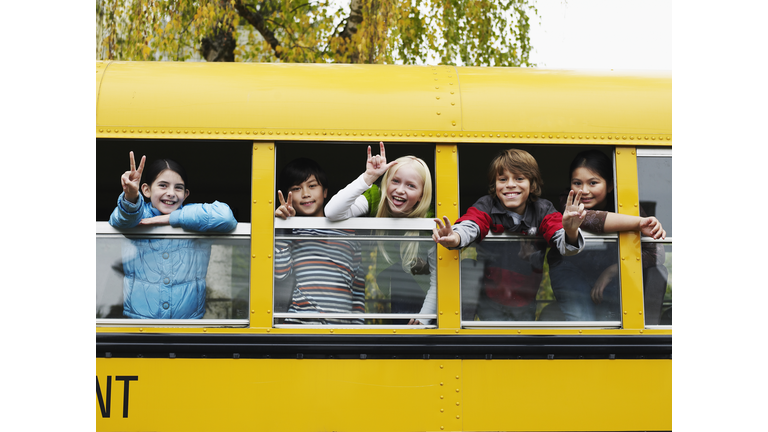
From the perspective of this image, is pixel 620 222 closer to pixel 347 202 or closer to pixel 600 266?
pixel 600 266

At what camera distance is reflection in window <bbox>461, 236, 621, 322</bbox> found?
2420 mm

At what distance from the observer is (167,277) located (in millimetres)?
2408

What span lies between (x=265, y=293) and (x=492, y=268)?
1.00 m

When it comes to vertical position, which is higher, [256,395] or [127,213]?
[127,213]

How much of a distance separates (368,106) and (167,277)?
3.85ft

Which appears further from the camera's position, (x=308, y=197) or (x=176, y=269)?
(x=308, y=197)

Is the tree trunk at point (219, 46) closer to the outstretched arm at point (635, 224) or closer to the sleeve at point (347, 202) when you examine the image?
the sleeve at point (347, 202)

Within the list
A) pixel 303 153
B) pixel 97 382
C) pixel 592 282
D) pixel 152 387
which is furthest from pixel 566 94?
pixel 97 382

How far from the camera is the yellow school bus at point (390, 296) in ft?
7.57

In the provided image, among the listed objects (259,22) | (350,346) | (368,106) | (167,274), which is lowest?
(350,346)

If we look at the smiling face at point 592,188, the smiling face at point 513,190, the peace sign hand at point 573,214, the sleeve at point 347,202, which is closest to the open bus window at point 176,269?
the sleeve at point 347,202

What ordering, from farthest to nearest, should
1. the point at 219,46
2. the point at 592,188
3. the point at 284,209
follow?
the point at 219,46 < the point at 592,188 < the point at 284,209

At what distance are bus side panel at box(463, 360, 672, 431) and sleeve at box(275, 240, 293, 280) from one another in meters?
0.88

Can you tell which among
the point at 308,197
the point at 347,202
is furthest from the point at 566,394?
the point at 308,197
